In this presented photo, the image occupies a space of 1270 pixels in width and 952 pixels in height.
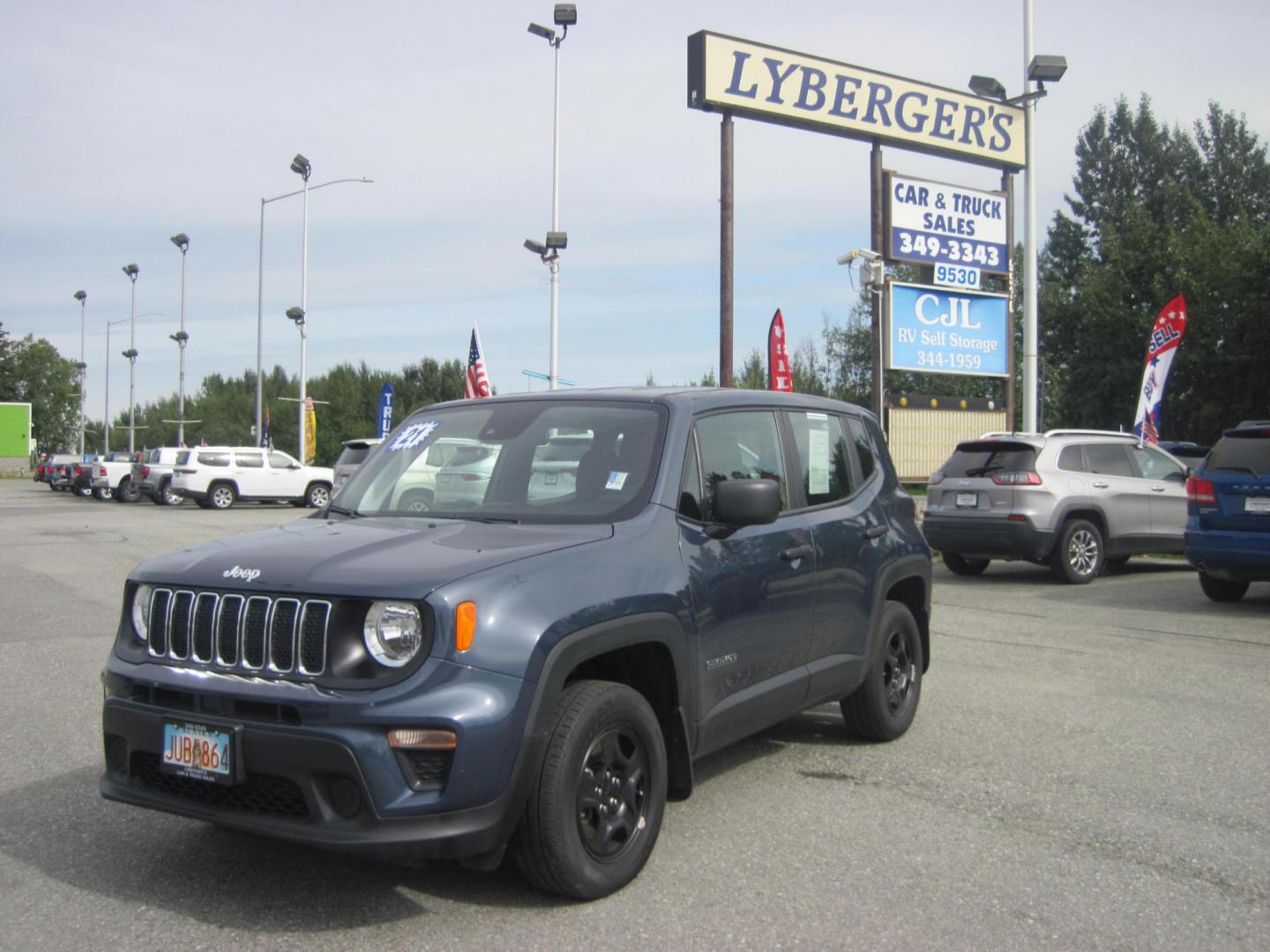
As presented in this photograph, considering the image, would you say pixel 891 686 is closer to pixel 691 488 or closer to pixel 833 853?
pixel 833 853

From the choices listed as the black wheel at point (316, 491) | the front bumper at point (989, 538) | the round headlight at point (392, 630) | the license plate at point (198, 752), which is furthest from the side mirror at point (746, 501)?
the black wheel at point (316, 491)

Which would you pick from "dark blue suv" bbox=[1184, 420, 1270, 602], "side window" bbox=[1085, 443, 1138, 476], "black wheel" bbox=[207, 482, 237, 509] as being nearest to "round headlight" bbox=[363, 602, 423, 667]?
"dark blue suv" bbox=[1184, 420, 1270, 602]

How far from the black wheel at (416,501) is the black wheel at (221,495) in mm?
31673

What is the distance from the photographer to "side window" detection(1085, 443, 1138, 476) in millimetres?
13859

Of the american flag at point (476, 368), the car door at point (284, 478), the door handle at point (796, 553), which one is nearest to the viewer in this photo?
the door handle at point (796, 553)

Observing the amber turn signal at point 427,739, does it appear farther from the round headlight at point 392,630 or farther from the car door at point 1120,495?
the car door at point 1120,495

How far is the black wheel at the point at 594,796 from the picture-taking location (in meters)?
3.79

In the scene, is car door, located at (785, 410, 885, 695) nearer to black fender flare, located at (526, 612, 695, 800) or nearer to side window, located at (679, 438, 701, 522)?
side window, located at (679, 438, 701, 522)

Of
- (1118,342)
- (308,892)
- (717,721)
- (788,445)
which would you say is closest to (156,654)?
(308,892)

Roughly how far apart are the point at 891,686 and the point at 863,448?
4.09 feet

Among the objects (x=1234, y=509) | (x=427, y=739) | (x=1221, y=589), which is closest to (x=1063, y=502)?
(x=1221, y=589)

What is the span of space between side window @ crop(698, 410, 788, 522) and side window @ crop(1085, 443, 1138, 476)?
944cm

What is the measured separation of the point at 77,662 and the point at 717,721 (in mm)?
5735

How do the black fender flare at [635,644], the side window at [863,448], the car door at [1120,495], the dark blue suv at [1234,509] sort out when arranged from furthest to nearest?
the car door at [1120,495] → the dark blue suv at [1234,509] → the side window at [863,448] → the black fender flare at [635,644]
